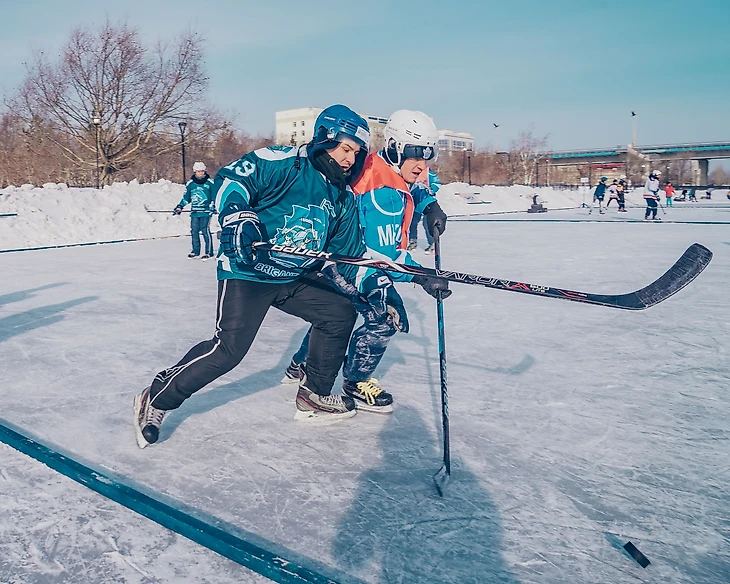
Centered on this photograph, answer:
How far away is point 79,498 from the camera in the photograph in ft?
7.49

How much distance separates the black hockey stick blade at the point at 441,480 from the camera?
92.4 inches

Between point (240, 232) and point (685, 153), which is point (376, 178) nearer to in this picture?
point (240, 232)

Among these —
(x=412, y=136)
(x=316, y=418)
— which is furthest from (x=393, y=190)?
(x=316, y=418)

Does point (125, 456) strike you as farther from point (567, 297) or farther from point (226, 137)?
point (226, 137)

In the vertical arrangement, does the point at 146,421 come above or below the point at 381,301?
below

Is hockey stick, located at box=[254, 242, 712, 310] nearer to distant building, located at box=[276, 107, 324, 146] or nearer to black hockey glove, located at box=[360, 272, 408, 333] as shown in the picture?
black hockey glove, located at box=[360, 272, 408, 333]

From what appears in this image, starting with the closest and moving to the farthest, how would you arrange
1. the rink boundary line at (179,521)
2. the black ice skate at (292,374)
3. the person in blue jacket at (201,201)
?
1. the rink boundary line at (179,521)
2. the black ice skate at (292,374)
3. the person in blue jacket at (201,201)

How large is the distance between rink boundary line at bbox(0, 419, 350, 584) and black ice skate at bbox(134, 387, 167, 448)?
283mm

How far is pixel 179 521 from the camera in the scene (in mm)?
2088

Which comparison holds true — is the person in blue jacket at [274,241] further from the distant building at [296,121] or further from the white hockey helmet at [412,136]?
the distant building at [296,121]

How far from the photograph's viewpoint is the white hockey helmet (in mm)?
3033

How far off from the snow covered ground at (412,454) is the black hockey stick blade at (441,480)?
0.11 feet

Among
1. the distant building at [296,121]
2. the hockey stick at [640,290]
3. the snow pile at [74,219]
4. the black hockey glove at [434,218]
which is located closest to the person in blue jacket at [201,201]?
the snow pile at [74,219]

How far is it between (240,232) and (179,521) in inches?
42.5
